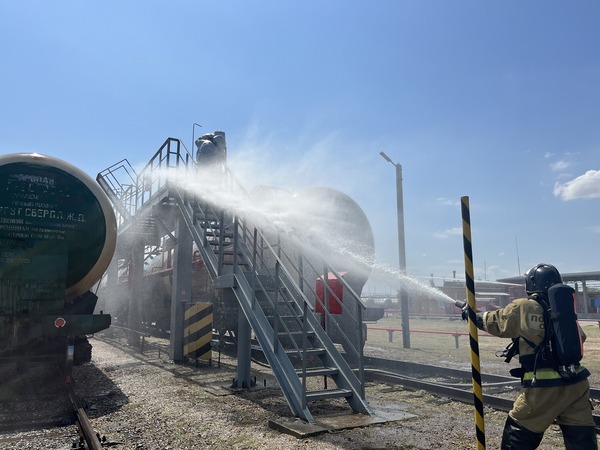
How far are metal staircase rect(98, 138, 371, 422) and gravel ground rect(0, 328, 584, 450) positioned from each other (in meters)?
0.56

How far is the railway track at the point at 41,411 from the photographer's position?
16.5 ft

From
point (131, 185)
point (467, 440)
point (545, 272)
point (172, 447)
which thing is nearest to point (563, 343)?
point (545, 272)

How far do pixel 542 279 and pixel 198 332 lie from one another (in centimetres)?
850

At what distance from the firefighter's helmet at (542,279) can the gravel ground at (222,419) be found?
2022 mm

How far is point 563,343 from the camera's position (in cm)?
344

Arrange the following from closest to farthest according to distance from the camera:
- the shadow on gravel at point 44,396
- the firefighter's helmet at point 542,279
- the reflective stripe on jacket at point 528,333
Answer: the reflective stripe on jacket at point 528,333, the firefighter's helmet at point 542,279, the shadow on gravel at point 44,396

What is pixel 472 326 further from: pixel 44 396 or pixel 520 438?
pixel 44 396

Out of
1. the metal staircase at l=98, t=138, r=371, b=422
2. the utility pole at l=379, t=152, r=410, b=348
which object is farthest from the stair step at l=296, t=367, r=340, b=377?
the utility pole at l=379, t=152, r=410, b=348

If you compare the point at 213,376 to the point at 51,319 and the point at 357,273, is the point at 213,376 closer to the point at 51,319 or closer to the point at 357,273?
the point at 51,319

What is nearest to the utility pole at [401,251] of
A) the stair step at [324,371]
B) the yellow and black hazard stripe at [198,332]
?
the yellow and black hazard stripe at [198,332]

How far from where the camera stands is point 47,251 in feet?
23.5

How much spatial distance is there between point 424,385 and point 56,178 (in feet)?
22.8

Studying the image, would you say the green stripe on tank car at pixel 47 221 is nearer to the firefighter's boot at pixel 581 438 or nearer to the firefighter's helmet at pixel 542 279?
the firefighter's helmet at pixel 542 279

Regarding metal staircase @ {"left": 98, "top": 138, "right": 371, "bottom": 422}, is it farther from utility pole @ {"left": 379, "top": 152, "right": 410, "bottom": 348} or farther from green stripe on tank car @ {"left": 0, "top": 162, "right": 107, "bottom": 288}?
utility pole @ {"left": 379, "top": 152, "right": 410, "bottom": 348}
